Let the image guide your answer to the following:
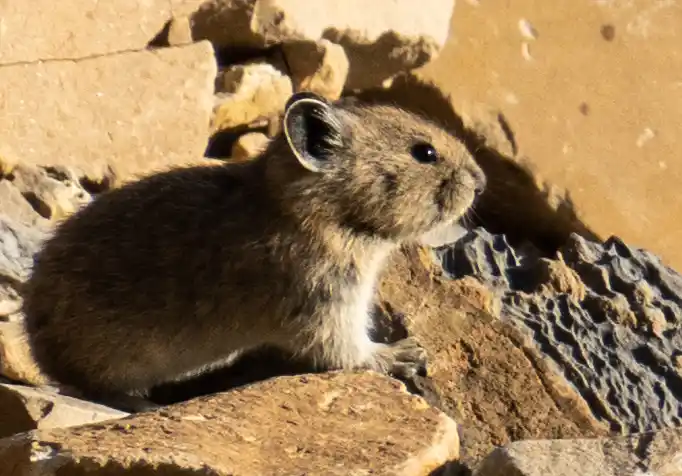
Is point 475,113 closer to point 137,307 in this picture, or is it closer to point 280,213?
point 280,213

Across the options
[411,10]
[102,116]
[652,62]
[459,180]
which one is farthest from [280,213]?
[652,62]

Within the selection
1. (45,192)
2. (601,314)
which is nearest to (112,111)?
(45,192)

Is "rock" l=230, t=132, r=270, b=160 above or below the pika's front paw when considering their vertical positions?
below

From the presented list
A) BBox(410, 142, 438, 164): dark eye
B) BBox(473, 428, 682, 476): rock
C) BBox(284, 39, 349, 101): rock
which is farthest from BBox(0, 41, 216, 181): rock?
BBox(473, 428, 682, 476): rock

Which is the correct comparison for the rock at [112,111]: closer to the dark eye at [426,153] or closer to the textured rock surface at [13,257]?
the textured rock surface at [13,257]

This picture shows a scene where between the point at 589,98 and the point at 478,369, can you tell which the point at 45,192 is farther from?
the point at 589,98

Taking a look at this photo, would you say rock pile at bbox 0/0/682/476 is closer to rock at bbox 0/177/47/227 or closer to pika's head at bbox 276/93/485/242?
rock at bbox 0/177/47/227
